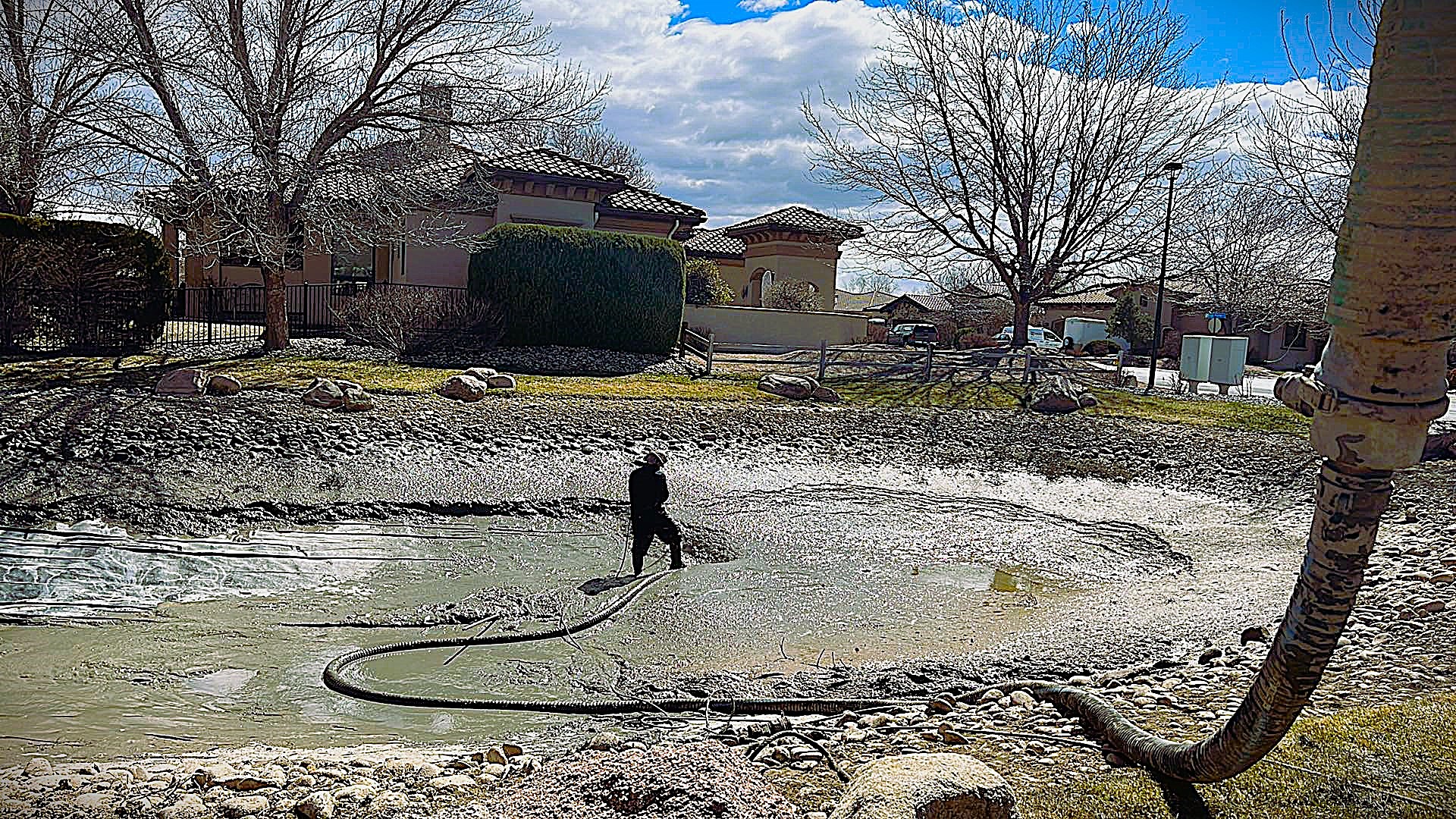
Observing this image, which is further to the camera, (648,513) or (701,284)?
(701,284)

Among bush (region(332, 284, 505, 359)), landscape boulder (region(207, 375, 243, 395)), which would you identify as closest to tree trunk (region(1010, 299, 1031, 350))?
bush (region(332, 284, 505, 359))

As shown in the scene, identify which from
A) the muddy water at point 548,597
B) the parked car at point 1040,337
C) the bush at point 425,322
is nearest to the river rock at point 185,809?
the muddy water at point 548,597

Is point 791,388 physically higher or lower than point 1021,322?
lower

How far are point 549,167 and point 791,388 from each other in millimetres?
12277

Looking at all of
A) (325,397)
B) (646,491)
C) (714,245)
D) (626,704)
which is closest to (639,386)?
(325,397)

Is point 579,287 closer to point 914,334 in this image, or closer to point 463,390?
point 463,390

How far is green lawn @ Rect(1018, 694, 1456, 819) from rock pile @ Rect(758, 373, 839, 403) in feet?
47.0

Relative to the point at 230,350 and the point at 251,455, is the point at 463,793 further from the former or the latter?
the point at 230,350

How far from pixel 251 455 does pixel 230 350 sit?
9.04 m

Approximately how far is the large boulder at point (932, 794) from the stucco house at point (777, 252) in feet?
116

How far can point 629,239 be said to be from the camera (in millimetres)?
24062

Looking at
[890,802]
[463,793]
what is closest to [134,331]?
[463,793]

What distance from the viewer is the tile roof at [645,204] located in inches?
1185

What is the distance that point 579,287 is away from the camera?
23328mm
